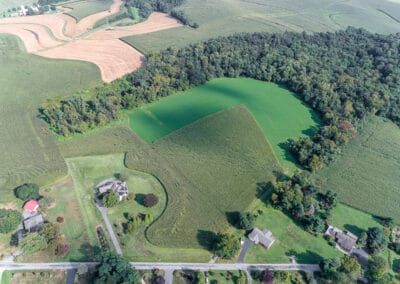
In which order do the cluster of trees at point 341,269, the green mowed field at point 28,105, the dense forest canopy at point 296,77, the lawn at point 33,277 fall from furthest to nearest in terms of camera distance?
the dense forest canopy at point 296,77 < the green mowed field at point 28,105 < the cluster of trees at point 341,269 < the lawn at point 33,277

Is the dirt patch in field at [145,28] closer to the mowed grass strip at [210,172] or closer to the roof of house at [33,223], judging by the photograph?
the mowed grass strip at [210,172]

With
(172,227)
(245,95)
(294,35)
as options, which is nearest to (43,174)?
(172,227)

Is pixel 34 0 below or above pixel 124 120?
above

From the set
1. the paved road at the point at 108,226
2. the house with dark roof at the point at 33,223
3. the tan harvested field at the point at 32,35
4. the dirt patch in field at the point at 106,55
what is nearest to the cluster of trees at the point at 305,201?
the paved road at the point at 108,226

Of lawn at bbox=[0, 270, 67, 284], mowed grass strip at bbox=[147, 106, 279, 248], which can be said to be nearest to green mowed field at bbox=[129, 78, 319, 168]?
mowed grass strip at bbox=[147, 106, 279, 248]

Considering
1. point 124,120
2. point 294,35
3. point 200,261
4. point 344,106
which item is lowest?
point 200,261

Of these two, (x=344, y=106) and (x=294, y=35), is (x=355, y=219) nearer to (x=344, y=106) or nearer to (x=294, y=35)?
(x=344, y=106)

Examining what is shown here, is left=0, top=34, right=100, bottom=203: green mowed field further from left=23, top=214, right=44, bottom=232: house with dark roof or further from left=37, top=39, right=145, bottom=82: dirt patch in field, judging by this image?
left=23, top=214, right=44, bottom=232: house with dark roof
